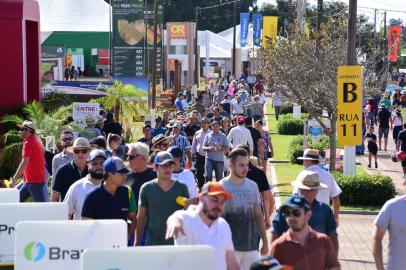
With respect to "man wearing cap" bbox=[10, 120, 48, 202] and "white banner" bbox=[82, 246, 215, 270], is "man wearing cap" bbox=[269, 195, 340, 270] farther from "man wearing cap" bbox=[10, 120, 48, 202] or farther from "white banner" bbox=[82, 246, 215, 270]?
"man wearing cap" bbox=[10, 120, 48, 202]

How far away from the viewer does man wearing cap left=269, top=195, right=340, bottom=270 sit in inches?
292

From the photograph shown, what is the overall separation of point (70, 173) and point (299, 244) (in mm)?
4667

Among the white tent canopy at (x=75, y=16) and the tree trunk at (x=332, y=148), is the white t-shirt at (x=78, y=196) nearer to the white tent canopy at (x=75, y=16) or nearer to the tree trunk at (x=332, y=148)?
the tree trunk at (x=332, y=148)

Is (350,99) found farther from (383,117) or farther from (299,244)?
(299,244)

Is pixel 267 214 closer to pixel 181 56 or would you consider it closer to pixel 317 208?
pixel 317 208

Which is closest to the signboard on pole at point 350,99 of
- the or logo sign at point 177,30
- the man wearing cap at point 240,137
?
the man wearing cap at point 240,137

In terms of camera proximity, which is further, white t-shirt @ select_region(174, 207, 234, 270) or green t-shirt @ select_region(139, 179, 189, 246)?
green t-shirt @ select_region(139, 179, 189, 246)

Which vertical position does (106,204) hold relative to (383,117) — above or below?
above

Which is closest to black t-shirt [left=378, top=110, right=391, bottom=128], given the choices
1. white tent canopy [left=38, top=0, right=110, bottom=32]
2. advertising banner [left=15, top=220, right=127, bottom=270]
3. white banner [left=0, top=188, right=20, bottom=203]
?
white tent canopy [left=38, top=0, right=110, bottom=32]

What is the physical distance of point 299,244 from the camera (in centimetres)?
744

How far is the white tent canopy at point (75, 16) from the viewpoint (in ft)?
145

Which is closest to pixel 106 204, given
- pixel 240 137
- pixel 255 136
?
pixel 240 137

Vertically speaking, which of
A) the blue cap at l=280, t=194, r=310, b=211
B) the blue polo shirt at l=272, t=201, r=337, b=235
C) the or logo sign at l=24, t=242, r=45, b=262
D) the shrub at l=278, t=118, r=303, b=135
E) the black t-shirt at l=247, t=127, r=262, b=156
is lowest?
the shrub at l=278, t=118, r=303, b=135

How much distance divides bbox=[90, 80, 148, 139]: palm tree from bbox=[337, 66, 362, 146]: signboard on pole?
994 centimetres
